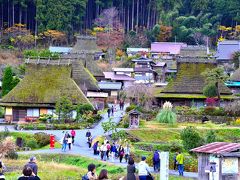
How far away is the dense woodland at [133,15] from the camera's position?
8325cm

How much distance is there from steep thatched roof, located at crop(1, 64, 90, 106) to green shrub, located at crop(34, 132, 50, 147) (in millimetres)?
7805

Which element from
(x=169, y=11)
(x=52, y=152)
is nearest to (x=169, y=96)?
(x=52, y=152)

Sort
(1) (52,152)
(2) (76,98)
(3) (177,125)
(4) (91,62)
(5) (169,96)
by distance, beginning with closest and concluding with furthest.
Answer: (1) (52,152) < (3) (177,125) < (2) (76,98) < (5) (169,96) < (4) (91,62)

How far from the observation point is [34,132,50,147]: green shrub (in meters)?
38.5

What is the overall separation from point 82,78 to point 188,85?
30.5 ft

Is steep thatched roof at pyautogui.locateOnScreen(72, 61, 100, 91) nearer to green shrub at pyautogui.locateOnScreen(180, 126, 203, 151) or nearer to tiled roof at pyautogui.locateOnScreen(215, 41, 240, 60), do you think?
tiled roof at pyautogui.locateOnScreen(215, 41, 240, 60)

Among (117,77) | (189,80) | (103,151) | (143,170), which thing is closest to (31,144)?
(103,151)

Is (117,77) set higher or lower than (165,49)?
lower

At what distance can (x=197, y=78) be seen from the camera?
171 feet

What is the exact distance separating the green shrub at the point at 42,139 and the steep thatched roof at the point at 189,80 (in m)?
14.6

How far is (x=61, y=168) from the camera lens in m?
28.1

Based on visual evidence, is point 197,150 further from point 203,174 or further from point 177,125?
point 177,125

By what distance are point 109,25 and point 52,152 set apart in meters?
54.2

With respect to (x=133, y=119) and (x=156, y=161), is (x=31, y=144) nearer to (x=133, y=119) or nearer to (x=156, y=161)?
(x=133, y=119)
